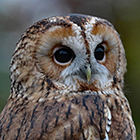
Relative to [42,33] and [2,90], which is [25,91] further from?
[2,90]

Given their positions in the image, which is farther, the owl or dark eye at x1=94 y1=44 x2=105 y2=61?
Answer: dark eye at x1=94 y1=44 x2=105 y2=61

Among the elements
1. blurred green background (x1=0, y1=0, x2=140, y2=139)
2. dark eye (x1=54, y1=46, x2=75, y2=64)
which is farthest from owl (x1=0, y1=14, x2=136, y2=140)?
blurred green background (x1=0, y1=0, x2=140, y2=139)

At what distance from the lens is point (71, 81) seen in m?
1.96

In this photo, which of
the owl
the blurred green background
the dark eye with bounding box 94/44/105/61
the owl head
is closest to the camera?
the owl

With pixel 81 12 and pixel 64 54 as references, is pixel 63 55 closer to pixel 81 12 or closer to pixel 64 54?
pixel 64 54

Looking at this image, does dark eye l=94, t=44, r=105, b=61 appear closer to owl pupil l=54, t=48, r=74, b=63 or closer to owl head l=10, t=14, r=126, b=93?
owl head l=10, t=14, r=126, b=93

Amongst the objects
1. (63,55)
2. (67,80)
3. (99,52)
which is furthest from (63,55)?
(99,52)

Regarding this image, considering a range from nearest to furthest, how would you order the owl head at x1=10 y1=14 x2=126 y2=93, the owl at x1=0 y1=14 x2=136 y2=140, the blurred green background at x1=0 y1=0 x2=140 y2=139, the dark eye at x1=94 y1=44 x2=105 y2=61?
the owl at x1=0 y1=14 x2=136 y2=140 < the owl head at x1=10 y1=14 x2=126 y2=93 < the dark eye at x1=94 y1=44 x2=105 y2=61 < the blurred green background at x1=0 y1=0 x2=140 y2=139

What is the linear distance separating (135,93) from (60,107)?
401cm

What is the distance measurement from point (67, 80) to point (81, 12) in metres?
3.88

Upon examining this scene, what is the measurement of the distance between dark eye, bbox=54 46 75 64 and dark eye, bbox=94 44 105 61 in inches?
7.5

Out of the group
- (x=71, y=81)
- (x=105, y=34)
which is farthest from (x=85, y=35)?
(x=71, y=81)

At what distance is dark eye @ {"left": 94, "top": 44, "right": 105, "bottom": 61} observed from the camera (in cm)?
197

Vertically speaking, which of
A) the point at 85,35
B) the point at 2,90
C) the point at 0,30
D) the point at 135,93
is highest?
the point at 0,30
